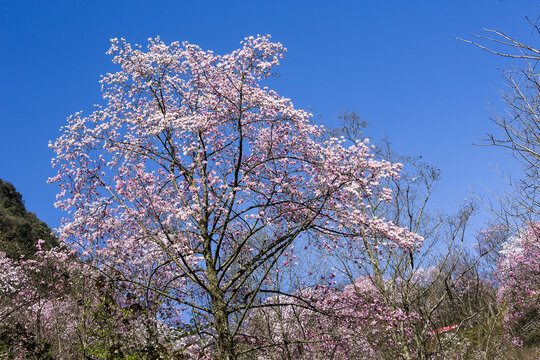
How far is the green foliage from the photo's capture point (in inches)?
1210

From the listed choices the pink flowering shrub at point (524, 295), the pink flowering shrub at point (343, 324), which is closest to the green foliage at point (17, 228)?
the pink flowering shrub at point (343, 324)

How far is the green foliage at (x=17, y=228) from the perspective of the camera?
3073 centimetres

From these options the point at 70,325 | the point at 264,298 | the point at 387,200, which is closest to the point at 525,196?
the point at 387,200

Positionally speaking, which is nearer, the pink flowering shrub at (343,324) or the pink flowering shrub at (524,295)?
the pink flowering shrub at (343,324)

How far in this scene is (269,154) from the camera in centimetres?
1105

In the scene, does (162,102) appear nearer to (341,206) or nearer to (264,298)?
(341,206)

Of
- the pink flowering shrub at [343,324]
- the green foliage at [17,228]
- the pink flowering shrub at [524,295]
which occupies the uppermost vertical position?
the green foliage at [17,228]

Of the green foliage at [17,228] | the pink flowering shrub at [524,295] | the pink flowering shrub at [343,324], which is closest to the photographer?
the pink flowering shrub at [343,324]

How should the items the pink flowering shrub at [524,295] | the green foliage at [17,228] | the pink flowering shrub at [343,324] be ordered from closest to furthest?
the pink flowering shrub at [343,324] < the pink flowering shrub at [524,295] < the green foliage at [17,228]

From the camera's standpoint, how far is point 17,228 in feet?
136

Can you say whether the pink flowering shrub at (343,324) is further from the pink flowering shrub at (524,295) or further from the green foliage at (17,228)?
the green foliage at (17,228)

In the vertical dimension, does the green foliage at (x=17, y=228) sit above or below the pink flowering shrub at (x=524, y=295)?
above

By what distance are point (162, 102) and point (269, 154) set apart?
340 centimetres

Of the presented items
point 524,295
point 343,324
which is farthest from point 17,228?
point 524,295
